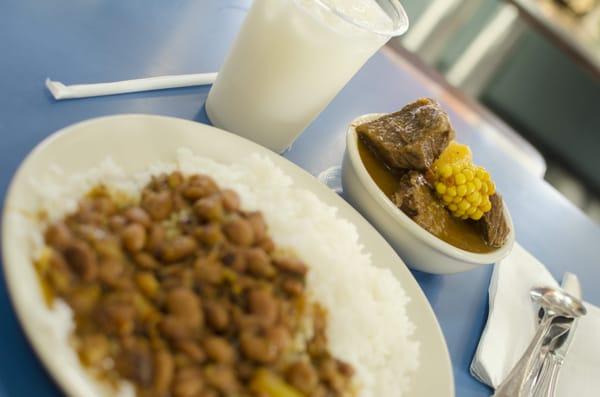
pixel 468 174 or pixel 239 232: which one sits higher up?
pixel 468 174

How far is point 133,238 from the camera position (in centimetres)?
80

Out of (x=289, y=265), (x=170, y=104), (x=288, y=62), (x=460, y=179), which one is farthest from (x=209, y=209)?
(x=460, y=179)

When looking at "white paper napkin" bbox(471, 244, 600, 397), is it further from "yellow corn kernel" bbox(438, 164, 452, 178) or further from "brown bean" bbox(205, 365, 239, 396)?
"brown bean" bbox(205, 365, 239, 396)

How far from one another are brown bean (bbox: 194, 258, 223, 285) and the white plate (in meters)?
0.21

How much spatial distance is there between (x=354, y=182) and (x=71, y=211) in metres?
0.66

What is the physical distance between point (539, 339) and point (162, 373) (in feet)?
3.05

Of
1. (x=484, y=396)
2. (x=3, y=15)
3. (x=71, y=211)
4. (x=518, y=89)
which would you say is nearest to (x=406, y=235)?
(x=484, y=396)

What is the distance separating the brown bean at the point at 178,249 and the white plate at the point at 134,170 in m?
0.18

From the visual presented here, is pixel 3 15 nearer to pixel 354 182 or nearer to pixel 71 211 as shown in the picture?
pixel 71 211

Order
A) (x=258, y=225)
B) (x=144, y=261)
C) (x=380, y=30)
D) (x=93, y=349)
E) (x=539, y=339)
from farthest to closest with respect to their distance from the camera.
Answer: (x=539, y=339) < (x=380, y=30) < (x=258, y=225) < (x=144, y=261) < (x=93, y=349)

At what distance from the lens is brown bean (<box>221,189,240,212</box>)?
3.03ft

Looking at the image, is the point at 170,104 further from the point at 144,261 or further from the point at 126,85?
the point at 144,261

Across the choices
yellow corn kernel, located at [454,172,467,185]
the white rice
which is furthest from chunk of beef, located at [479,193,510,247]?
the white rice

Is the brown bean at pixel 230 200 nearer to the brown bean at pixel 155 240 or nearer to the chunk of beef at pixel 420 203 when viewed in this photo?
the brown bean at pixel 155 240
